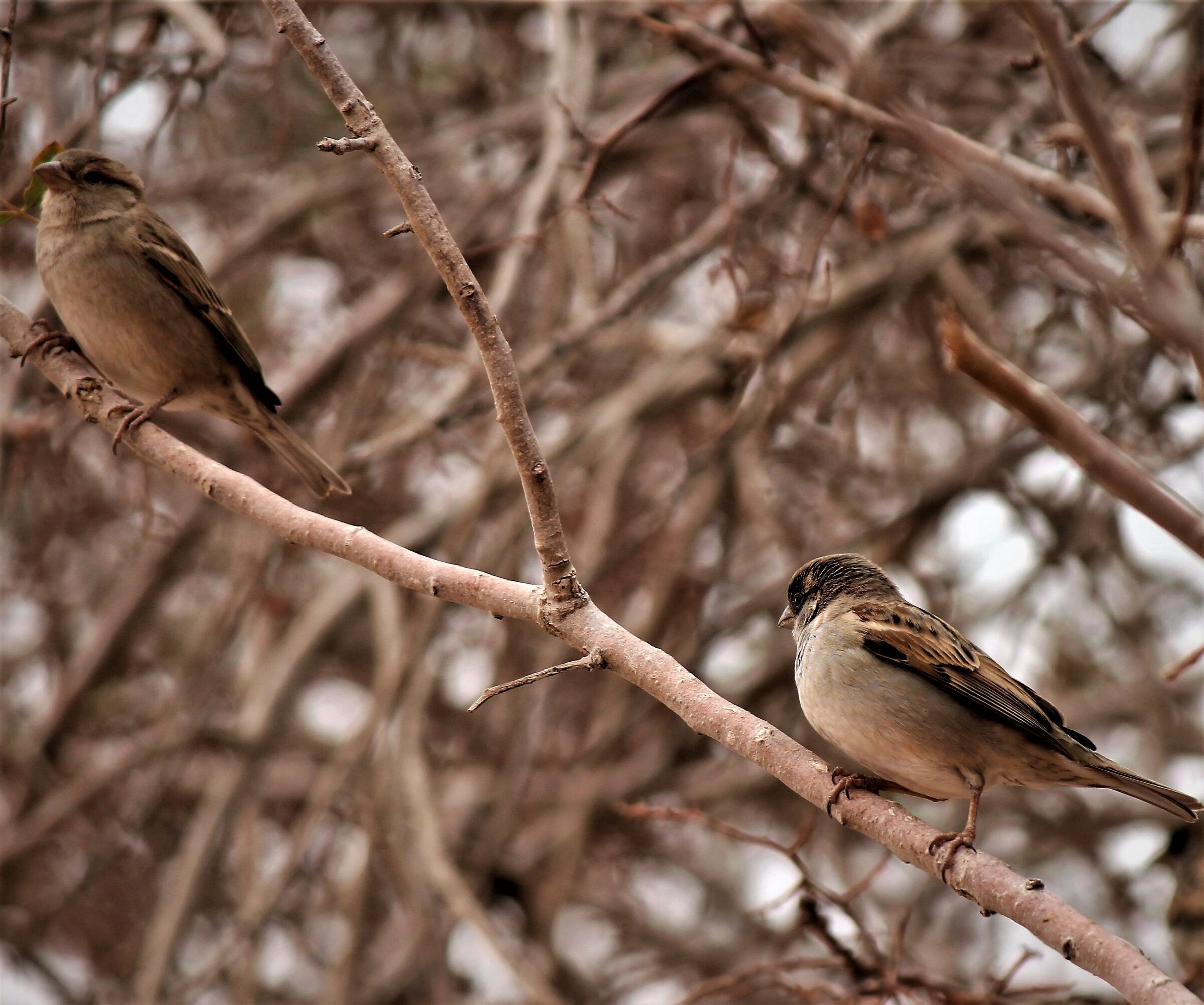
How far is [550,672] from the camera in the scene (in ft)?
8.52

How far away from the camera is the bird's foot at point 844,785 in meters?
2.75

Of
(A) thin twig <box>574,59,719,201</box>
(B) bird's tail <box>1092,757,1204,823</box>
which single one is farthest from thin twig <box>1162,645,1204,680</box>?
(A) thin twig <box>574,59,719,201</box>

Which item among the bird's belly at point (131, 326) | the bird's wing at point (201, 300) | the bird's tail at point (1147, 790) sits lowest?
the bird's tail at point (1147, 790)

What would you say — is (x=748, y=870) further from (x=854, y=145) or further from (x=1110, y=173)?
(x=1110, y=173)

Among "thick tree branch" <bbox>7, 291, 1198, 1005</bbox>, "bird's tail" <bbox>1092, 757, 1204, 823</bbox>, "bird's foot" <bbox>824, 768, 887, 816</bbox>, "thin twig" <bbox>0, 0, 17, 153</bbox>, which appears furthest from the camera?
"thin twig" <bbox>0, 0, 17, 153</bbox>

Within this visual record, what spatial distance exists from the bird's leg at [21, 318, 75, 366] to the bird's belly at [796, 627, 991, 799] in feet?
8.86

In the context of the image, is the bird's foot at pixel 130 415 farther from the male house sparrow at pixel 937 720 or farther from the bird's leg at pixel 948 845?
the bird's leg at pixel 948 845

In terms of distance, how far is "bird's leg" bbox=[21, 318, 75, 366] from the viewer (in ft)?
13.1

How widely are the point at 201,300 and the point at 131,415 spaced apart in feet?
3.70

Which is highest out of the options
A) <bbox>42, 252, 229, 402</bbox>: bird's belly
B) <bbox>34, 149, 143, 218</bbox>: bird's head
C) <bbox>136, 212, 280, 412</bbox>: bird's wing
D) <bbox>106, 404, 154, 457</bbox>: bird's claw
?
<bbox>34, 149, 143, 218</bbox>: bird's head

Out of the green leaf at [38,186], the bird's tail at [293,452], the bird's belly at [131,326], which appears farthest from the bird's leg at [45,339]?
the bird's tail at [293,452]

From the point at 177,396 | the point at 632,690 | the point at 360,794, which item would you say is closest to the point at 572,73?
the point at 177,396

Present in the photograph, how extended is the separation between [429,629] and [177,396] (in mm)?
1416

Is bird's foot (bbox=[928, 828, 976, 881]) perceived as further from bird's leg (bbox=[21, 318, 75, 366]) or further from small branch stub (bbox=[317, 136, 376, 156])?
bird's leg (bbox=[21, 318, 75, 366])
